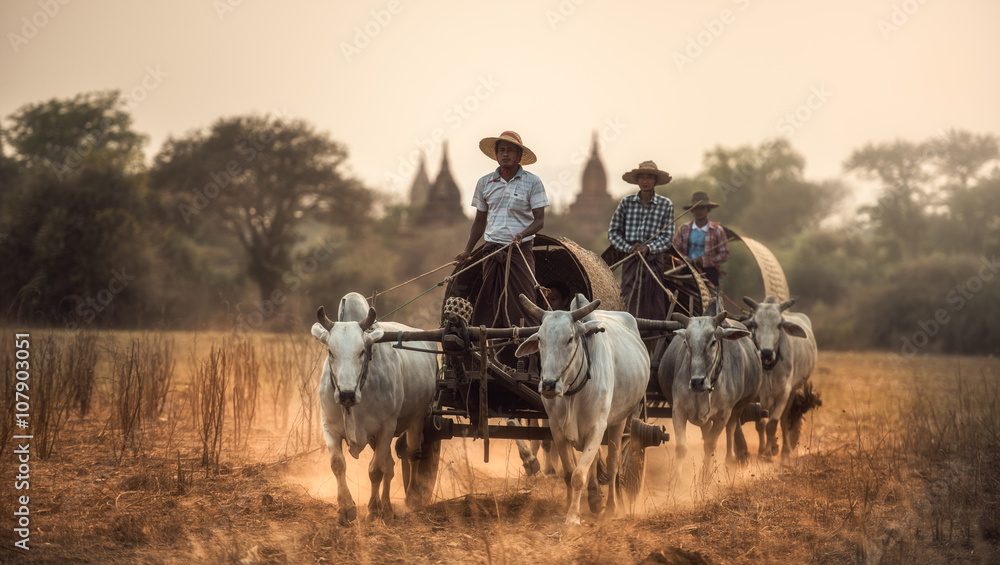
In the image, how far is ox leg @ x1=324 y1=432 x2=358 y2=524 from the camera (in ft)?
19.5

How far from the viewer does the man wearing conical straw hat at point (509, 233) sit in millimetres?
6812

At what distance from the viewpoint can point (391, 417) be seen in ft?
20.4

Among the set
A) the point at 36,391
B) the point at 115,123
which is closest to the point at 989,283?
the point at 36,391

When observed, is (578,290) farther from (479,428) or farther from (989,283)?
(989,283)

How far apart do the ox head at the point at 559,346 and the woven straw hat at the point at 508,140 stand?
1341 mm

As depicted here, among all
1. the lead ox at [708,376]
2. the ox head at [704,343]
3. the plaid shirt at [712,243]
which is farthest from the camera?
the plaid shirt at [712,243]

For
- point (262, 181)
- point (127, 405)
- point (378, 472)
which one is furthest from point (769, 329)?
point (262, 181)

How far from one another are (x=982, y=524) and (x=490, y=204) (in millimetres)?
3954

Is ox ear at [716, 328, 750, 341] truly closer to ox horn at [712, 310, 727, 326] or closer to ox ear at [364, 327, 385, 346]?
ox horn at [712, 310, 727, 326]

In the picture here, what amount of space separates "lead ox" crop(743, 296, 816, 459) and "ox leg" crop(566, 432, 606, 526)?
131 inches

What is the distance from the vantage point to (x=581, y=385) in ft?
20.2

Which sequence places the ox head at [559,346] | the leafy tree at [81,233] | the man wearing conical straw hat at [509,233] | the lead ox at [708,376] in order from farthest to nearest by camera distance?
1. the leafy tree at [81,233]
2. the lead ox at [708,376]
3. the man wearing conical straw hat at [509,233]
4. the ox head at [559,346]

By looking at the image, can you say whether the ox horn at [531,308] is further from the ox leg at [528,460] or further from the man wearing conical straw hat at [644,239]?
the ox leg at [528,460]

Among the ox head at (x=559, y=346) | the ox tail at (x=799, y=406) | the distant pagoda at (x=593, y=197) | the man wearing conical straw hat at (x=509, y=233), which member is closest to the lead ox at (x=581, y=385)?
the ox head at (x=559, y=346)
